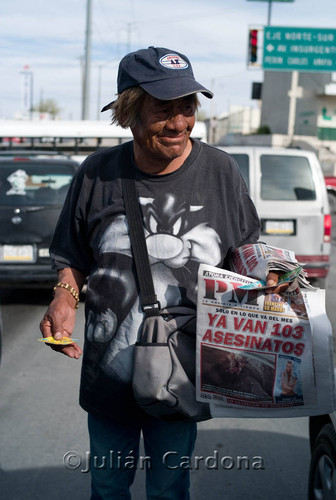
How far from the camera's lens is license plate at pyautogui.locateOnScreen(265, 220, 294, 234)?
28.1 feet

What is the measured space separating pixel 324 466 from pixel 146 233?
1371mm

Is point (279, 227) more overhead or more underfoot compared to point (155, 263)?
more underfoot

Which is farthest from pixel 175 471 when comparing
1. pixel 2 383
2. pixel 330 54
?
pixel 330 54

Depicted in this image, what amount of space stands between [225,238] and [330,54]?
3208 centimetres

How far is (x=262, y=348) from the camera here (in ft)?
6.92

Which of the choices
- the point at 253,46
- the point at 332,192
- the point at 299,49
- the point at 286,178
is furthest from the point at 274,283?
the point at 299,49

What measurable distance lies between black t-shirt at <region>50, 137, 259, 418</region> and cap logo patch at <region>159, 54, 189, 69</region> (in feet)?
0.92

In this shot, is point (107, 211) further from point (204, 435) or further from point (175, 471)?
point (204, 435)

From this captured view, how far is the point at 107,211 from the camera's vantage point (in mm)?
2316

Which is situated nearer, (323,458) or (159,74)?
(159,74)

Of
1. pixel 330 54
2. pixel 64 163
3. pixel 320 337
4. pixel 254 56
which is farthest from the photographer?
pixel 330 54

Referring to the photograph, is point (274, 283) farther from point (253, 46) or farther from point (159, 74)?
point (253, 46)

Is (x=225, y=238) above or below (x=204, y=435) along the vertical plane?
above

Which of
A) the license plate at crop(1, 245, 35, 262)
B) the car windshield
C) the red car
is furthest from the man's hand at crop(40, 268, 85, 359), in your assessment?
the red car
